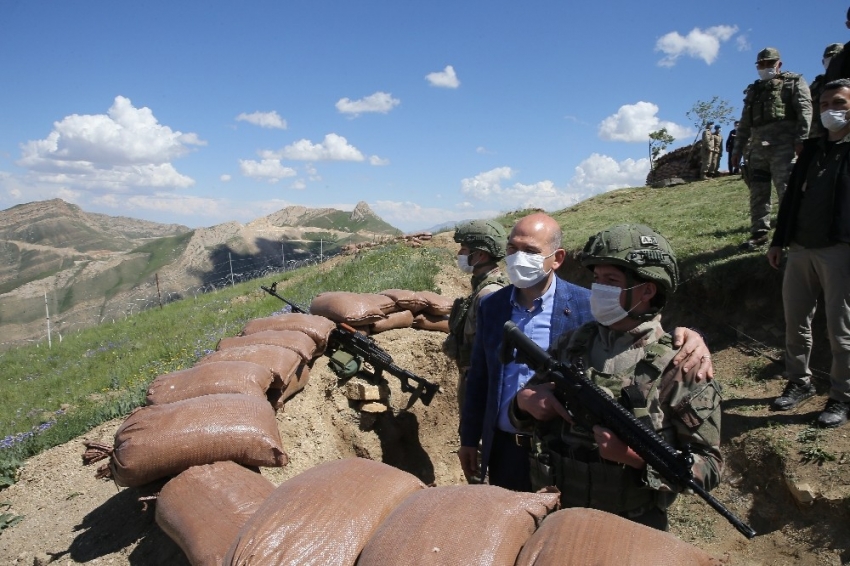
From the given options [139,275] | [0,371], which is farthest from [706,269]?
[139,275]

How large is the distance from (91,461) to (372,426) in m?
2.55

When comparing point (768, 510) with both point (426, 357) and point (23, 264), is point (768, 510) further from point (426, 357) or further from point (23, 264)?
point (23, 264)

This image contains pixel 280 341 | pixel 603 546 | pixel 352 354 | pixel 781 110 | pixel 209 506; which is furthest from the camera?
pixel 352 354

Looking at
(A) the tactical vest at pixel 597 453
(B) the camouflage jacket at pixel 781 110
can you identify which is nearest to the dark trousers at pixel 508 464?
(A) the tactical vest at pixel 597 453

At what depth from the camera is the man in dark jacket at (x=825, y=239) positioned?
3314 mm

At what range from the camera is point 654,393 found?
1.80 meters

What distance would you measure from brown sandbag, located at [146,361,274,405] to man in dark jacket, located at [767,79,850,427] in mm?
3623

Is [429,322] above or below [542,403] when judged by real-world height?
below

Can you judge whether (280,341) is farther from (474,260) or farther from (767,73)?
(767,73)

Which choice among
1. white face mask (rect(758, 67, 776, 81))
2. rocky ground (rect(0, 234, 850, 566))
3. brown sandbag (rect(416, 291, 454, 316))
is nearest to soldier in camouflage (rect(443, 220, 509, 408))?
rocky ground (rect(0, 234, 850, 566))

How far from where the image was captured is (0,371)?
12.6 m

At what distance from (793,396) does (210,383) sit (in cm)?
403

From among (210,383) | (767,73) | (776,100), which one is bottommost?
(210,383)

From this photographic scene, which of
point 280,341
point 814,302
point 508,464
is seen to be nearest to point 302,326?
point 280,341
